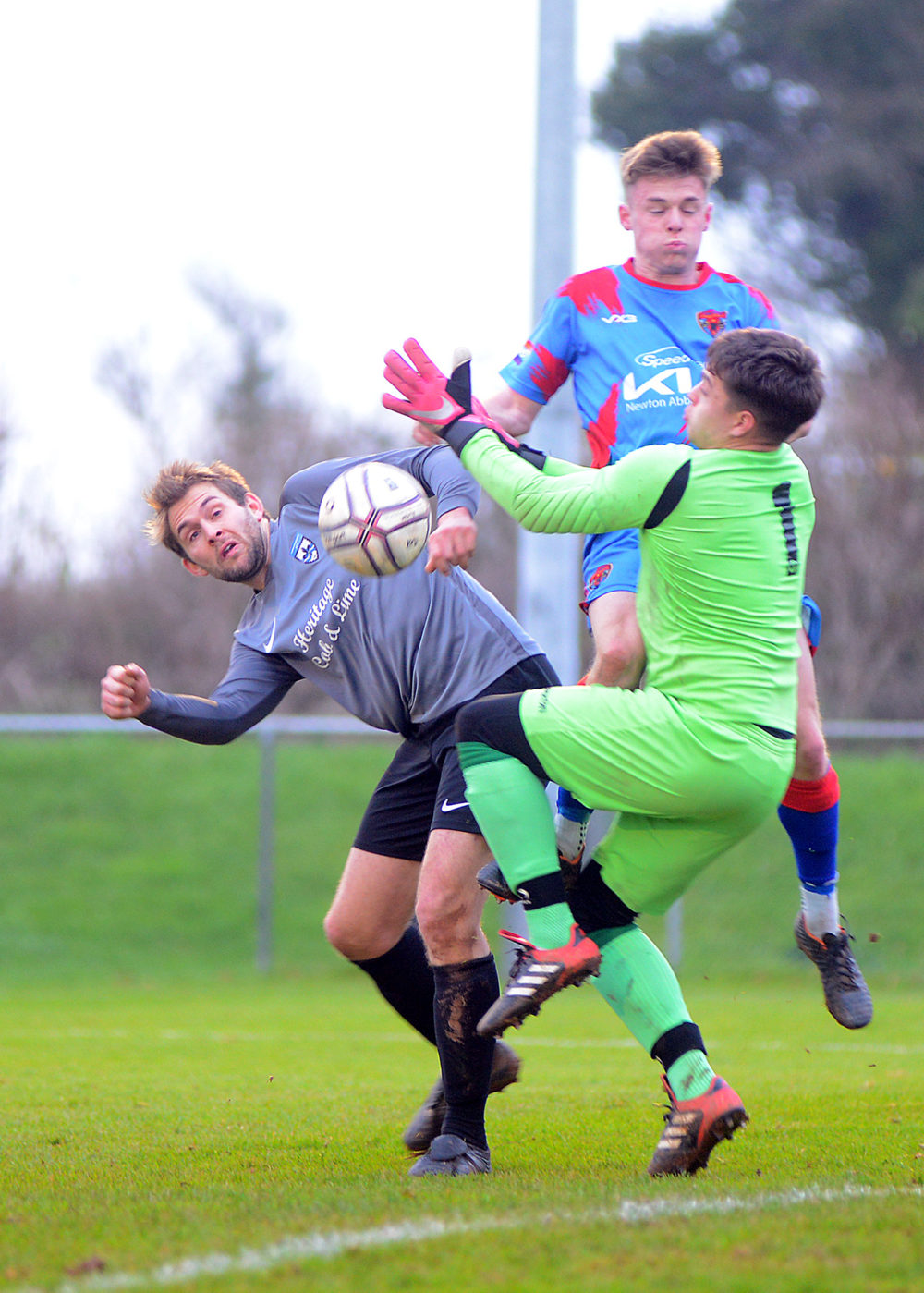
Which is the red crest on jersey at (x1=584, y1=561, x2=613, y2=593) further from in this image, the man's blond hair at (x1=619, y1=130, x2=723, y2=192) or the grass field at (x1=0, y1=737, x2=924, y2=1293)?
the grass field at (x1=0, y1=737, x2=924, y2=1293)

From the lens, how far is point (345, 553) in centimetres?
432

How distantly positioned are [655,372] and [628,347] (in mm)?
140

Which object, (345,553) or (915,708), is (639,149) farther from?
(915,708)

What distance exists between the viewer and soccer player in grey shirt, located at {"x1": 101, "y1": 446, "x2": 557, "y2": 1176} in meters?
4.18

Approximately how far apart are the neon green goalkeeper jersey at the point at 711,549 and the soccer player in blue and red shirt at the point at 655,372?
2.87 ft

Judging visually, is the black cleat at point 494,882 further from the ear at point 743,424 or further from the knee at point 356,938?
the ear at point 743,424

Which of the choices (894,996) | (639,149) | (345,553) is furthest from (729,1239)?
(894,996)

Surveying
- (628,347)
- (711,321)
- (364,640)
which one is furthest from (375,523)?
(711,321)

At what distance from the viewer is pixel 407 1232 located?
301cm

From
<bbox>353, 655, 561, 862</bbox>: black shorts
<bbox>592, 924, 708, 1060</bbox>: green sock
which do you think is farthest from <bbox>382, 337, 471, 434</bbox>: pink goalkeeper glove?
<bbox>592, 924, 708, 1060</bbox>: green sock

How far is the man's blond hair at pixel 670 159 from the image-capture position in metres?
4.81

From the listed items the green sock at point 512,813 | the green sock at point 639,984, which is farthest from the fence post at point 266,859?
the green sock at point 512,813

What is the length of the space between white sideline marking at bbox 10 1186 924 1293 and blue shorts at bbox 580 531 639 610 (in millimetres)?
1996

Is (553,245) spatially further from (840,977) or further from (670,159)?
(840,977)
